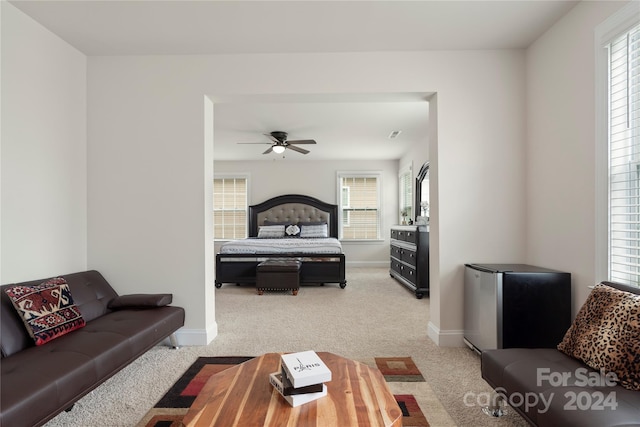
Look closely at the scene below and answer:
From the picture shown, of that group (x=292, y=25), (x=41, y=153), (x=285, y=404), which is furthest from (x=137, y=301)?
(x=292, y=25)

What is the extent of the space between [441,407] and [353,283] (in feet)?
12.4

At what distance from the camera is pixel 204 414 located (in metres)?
1.28

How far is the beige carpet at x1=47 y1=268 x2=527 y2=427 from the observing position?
1991 mm

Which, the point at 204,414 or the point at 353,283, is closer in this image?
the point at 204,414

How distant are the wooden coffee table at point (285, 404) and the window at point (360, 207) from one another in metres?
6.21

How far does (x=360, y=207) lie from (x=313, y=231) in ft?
4.53

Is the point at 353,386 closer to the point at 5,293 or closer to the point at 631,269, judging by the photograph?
the point at 631,269

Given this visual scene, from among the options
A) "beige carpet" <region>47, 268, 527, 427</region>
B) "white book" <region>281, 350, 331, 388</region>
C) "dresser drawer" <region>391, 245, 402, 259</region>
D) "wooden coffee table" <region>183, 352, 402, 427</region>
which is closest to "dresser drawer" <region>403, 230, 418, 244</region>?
"dresser drawer" <region>391, 245, 402, 259</region>

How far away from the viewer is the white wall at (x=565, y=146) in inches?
88.4

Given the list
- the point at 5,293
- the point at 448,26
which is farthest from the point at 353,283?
the point at 5,293

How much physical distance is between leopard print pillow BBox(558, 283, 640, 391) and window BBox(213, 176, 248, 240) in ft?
22.3

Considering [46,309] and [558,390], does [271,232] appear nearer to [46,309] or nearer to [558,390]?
[46,309]

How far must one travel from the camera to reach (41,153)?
2570 millimetres

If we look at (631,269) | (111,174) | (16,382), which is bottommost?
(16,382)
